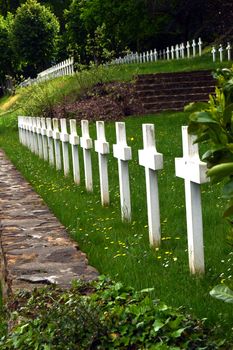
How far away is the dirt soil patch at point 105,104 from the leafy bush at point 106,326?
18.1m

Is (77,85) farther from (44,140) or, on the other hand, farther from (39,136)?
(44,140)

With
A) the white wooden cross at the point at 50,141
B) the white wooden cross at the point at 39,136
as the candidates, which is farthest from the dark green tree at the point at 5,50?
the white wooden cross at the point at 50,141

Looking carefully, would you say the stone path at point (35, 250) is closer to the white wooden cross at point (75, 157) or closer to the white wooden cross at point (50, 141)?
the white wooden cross at point (75, 157)

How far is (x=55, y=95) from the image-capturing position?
27.6 meters

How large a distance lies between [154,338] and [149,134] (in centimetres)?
252

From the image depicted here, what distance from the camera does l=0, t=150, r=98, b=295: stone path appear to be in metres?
4.91

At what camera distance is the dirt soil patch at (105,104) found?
22.6 metres

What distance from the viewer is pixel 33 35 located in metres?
54.5

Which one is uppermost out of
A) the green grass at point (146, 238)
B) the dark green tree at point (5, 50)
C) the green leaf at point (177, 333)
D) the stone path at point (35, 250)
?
the dark green tree at point (5, 50)

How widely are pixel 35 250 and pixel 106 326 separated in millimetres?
2167

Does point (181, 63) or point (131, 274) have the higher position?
point (181, 63)

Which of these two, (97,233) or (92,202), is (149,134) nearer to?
(97,233)

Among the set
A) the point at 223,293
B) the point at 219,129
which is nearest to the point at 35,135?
the point at 223,293

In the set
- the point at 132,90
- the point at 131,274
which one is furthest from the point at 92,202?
the point at 132,90
